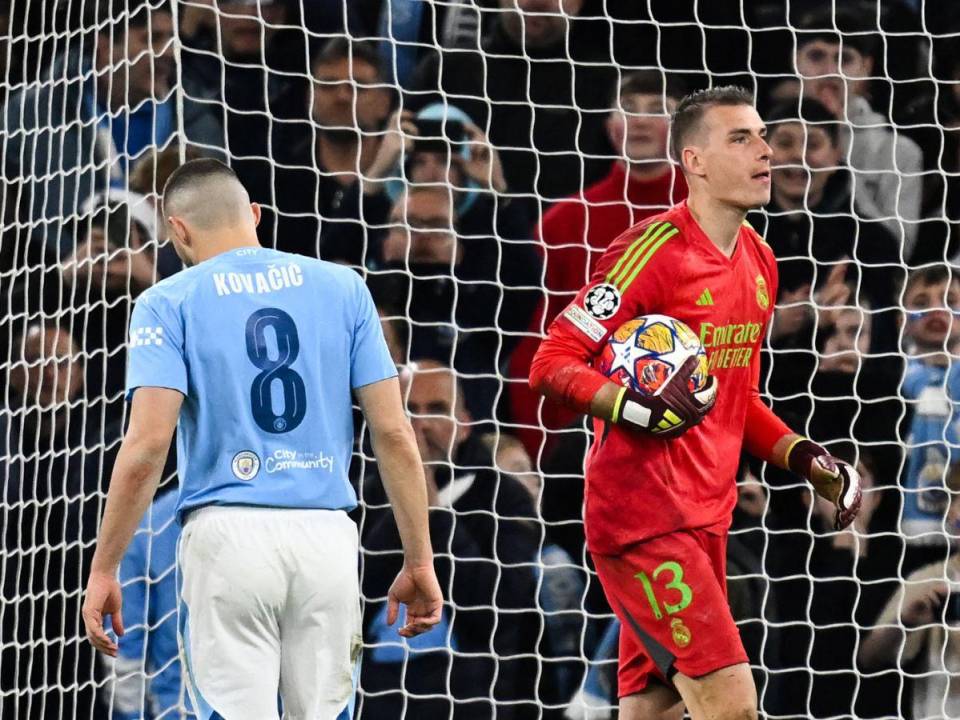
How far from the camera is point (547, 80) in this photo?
233 inches

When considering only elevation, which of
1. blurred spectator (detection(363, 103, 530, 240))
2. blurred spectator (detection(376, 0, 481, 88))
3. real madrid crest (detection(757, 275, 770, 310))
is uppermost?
blurred spectator (detection(376, 0, 481, 88))

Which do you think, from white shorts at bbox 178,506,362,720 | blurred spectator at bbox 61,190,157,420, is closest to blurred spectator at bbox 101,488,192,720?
blurred spectator at bbox 61,190,157,420

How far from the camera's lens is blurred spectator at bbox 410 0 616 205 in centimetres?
580

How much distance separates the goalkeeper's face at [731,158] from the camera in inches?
153

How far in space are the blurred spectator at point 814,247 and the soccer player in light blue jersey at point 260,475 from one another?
268 centimetres

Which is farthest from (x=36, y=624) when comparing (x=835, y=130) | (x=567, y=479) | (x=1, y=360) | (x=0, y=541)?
(x=835, y=130)

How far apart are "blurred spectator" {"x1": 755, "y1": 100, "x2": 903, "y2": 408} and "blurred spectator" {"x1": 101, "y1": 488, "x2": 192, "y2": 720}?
7.06 ft

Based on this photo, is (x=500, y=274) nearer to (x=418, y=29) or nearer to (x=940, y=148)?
(x=418, y=29)

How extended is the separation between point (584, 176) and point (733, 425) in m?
2.12

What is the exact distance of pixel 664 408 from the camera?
356 cm

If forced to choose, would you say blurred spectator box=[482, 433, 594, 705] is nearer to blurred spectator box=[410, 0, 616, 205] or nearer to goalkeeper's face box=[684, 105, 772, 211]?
blurred spectator box=[410, 0, 616, 205]

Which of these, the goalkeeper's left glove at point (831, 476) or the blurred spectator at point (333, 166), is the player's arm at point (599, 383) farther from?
the blurred spectator at point (333, 166)

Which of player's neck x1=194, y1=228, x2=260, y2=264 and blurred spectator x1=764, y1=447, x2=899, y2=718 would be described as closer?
player's neck x1=194, y1=228, x2=260, y2=264

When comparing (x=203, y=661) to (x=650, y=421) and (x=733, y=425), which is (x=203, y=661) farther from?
(x=733, y=425)
